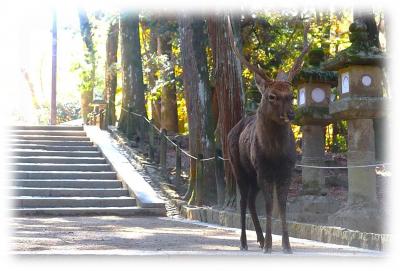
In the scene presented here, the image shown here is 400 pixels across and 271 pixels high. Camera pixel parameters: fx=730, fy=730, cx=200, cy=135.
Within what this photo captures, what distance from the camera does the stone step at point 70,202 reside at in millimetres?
16125

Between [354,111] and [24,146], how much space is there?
12.5 m

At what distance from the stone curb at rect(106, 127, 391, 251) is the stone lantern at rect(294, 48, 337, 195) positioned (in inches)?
82.3

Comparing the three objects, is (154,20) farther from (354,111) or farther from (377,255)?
(377,255)

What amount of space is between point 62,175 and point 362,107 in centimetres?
935

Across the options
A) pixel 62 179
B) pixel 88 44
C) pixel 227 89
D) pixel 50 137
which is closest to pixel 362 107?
pixel 227 89

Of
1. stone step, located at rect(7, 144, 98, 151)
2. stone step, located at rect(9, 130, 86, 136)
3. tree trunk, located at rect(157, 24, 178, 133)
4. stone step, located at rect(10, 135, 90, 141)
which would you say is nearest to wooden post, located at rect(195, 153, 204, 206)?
stone step, located at rect(7, 144, 98, 151)

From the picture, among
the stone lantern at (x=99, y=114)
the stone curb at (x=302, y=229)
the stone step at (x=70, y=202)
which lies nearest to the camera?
the stone curb at (x=302, y=229)

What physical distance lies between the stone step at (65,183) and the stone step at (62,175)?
1.60 ft

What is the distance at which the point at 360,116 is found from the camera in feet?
38.8

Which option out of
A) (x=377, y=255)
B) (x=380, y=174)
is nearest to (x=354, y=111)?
(x=377, y=255)

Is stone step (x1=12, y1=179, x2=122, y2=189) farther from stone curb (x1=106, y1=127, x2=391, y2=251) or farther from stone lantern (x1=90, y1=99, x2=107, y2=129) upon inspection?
stone lantern (x1=90, y1=99, x2=107, y2=129)

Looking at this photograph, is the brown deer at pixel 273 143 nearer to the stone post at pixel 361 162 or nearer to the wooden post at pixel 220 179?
the stone post at pixel 361 162

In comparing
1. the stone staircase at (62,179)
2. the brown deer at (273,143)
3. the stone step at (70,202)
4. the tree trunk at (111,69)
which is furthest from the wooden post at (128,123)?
the brown deer at (273,143)

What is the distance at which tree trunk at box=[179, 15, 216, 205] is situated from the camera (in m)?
15.9
